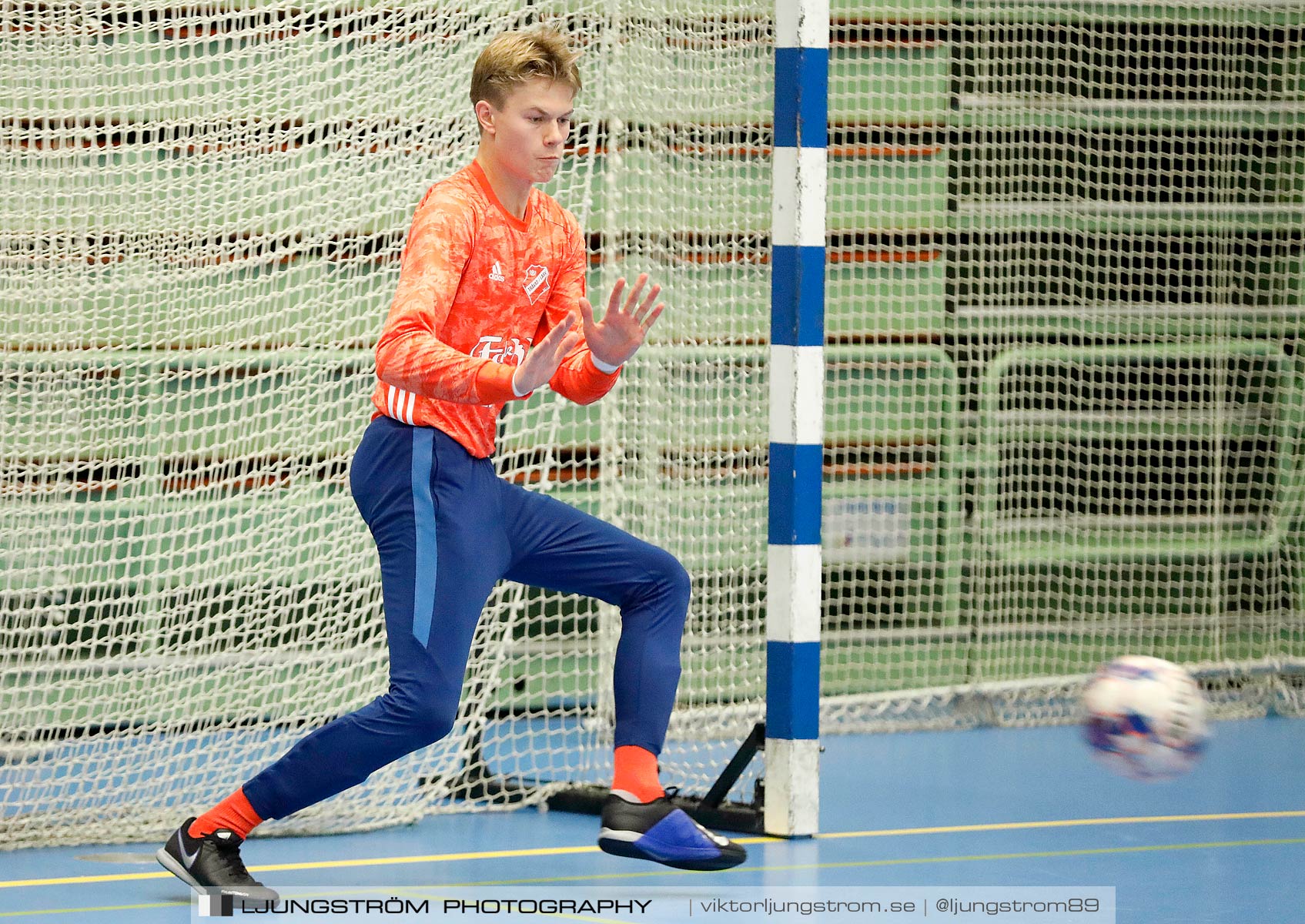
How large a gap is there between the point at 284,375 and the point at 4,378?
780 mm

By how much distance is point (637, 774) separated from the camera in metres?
4.09

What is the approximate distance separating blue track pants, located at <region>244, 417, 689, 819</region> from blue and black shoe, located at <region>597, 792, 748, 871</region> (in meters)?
0.16

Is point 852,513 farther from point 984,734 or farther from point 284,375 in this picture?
point 284,375

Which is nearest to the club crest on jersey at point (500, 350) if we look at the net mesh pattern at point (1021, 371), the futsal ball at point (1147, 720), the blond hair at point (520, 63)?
the blond hair at point (520, 63)

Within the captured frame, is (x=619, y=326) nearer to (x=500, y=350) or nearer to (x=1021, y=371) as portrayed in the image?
(x=500, y=350)

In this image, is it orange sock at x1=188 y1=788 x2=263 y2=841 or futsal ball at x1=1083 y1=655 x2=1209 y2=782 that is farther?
futsal ball at x1=1083 y1=655 x2=1209 y2=782

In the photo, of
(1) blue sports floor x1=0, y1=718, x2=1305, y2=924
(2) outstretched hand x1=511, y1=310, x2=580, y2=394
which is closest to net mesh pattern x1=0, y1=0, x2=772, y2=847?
(1) blue sports floor x1=0, y1=718, x2=1305, y2=924

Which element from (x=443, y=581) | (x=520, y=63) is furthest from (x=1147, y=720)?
(x=520, y=63)

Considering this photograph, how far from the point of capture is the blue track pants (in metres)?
3.92

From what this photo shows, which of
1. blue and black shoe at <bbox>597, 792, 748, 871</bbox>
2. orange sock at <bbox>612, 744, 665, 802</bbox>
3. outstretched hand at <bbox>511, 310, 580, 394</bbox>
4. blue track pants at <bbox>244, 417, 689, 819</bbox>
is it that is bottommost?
blue and black shoe at <bbox>597, 792, 748, 871</bbox>

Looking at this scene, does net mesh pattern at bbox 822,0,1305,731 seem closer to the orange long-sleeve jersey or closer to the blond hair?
the orange long-sleeve jersey

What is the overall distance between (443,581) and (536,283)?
661mm

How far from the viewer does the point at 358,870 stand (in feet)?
14.9

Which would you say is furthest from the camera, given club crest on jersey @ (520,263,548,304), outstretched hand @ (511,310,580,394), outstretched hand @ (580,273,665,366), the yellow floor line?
the yellow floor line
